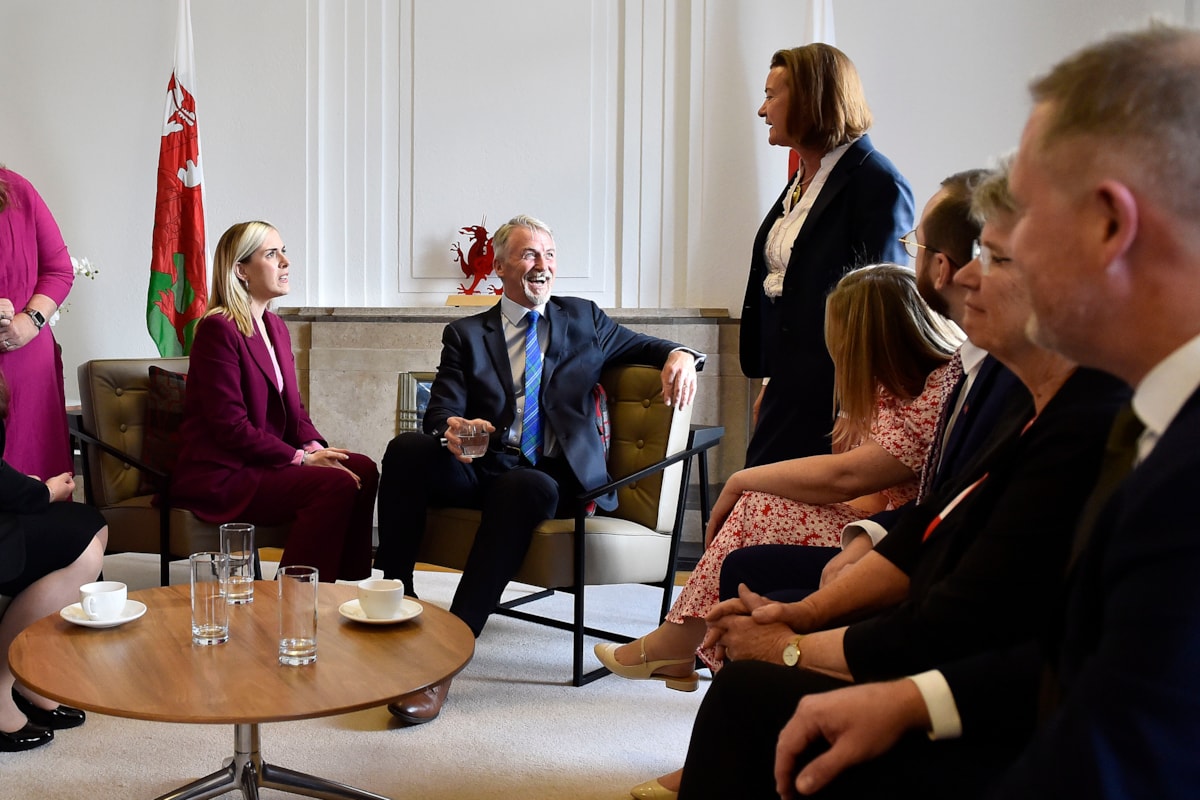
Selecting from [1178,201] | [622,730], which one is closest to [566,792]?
[622,730]

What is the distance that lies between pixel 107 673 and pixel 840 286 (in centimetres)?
149

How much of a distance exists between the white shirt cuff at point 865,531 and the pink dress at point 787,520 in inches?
7.6

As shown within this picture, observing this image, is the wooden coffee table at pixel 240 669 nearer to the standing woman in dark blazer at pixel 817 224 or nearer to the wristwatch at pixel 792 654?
the wristwatch at pixel 792 654

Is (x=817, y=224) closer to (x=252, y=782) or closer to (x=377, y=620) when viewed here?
(x=377, y=620)

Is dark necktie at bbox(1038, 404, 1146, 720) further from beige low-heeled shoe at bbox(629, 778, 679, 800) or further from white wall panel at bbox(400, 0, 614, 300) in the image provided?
white wall panel at bbox(400, 0, 614, 300)

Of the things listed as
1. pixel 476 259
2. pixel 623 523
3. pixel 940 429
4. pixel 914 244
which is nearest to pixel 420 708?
pixel 623 523

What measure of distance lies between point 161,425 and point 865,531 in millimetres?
2415

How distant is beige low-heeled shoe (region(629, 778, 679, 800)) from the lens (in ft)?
7.04

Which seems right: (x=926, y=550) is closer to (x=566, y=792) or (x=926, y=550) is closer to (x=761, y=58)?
(x=566, y=792)

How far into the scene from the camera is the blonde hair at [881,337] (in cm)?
197

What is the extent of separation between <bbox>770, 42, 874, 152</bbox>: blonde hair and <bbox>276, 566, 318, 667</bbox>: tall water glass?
1685 millimetres

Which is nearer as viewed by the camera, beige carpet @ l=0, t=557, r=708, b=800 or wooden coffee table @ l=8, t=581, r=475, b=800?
wooden coffee table @ l=8, t=581, r=475, b=800

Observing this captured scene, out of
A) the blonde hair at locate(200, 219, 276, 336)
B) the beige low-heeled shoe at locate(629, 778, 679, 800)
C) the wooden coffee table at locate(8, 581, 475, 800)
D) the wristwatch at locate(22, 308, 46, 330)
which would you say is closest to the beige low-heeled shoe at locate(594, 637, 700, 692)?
the beige low-heeled shoe at locate(629, 778, 679, 800)

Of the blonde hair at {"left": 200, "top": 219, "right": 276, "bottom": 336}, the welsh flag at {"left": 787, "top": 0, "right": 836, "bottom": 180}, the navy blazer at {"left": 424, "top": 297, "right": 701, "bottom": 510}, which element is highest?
the welsh flag at {"left": 787, "top": 0, "right": 836, "bottom": 180}
